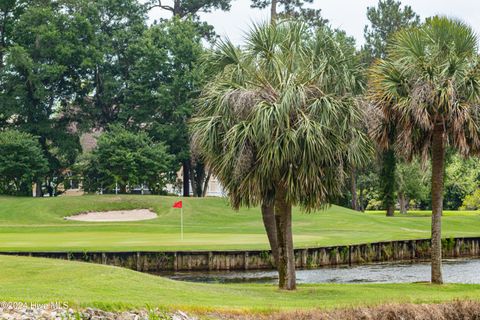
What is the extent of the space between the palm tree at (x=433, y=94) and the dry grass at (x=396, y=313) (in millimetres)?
6666

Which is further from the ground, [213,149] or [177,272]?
[213,149]

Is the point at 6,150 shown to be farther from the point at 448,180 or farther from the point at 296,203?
the point at 448,180

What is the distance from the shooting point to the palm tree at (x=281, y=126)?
2234 cm

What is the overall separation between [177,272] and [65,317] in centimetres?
2034

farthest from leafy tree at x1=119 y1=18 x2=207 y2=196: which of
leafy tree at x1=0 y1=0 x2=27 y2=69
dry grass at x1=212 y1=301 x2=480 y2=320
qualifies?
dry grass at x1=212 y1=301 x2=480 y2=320

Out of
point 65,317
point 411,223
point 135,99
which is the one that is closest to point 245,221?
point 411,223

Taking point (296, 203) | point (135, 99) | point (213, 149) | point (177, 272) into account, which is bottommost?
point (177, 272)

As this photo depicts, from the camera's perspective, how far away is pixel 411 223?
60.1 meters

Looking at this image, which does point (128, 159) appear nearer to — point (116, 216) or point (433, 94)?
point (116, 216)

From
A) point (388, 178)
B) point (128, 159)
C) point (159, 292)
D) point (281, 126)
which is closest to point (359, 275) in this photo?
point (281, 126)

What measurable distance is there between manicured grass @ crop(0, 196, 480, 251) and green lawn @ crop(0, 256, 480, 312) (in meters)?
14.6

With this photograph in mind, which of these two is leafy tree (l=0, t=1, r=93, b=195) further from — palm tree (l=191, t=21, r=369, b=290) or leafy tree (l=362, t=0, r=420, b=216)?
palm tree (l=191, t=21, r=369, b=290)

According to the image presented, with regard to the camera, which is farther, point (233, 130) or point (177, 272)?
point (177, 272)

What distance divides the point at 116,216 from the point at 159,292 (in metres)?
42.5
